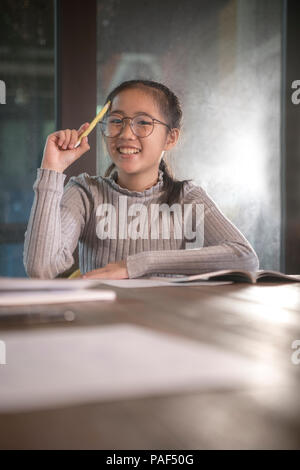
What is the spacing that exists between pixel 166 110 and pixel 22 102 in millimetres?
900

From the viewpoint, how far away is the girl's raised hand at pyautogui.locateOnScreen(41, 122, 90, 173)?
1373mm

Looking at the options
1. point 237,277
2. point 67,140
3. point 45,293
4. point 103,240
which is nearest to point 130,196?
point 103,240

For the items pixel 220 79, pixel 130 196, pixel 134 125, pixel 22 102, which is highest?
pixel 220 79

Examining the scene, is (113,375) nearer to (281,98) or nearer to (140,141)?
(140,141)

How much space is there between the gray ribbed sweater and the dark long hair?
0.02 meters

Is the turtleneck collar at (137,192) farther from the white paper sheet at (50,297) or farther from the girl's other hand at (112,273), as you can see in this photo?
the white paper sheet at (50,297)

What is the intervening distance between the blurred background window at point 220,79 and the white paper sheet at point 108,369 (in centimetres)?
206

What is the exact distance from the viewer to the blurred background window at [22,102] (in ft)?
7.27

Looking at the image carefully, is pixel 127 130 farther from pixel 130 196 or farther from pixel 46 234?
pixel 46 234

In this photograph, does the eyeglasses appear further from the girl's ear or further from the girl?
the girl's ear

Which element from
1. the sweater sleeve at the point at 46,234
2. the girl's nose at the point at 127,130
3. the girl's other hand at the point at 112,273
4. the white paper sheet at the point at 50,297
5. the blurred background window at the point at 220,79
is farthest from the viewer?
the blurred background window at the point at 220,79

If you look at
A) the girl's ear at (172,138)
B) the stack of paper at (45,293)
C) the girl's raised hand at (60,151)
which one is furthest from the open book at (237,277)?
the girl's ear at (172,138)

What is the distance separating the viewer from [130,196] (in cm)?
157

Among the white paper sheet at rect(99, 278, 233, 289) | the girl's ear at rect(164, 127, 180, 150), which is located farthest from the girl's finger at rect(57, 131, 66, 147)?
the white paper sheet at rect(99, 278, 233, 289)
